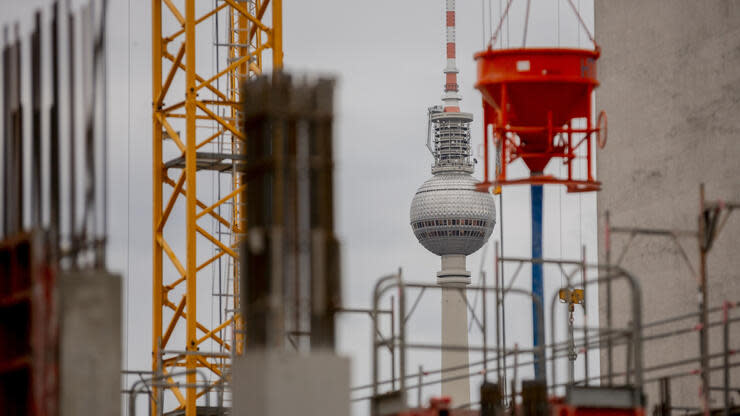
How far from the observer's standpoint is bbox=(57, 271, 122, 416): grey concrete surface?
18.0 meters

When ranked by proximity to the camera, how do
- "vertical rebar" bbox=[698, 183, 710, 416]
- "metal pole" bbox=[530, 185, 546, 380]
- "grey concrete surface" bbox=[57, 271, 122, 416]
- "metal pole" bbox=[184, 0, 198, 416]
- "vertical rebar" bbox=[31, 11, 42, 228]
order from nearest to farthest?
"grey concrete surface" bbox=[57, 271, 122, 416] < "vertical rebar" bbox=[31, 11, 42, 228] < "vertical rebar" bbox=[698, 183, 710, 416] < "metal pole" bbox=[530, 185, 546, 380] < "metal pole" bbox=[184, 0, 198, 416]

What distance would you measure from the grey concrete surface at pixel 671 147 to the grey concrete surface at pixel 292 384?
14.6 meters

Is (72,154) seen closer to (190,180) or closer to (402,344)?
(402,344)

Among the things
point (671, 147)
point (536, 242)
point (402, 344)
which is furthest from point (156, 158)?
point (402, 344)

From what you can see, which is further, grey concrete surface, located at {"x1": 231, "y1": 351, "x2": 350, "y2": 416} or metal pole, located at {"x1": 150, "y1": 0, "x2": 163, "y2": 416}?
metal pole, located at {"x1": 150, "y1": 0, "x2": 163, "y2": 416}

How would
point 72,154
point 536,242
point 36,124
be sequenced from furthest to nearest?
1. point 536,242
2. point 36,124
3. point 72,154

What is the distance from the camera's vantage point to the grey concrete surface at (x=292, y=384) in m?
17.2

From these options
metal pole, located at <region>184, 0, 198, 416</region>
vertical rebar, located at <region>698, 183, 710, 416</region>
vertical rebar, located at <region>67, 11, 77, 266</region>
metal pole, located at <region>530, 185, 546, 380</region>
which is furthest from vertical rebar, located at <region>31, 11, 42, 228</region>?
metal pole, located at <region>184, 0, 198, 416</region>

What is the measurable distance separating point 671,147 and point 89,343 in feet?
59.5

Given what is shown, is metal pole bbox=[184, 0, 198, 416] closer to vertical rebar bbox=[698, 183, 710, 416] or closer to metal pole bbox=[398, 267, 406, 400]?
metal pole bbox=[398, 267, 406, 400]

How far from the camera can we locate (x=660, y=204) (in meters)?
33.6

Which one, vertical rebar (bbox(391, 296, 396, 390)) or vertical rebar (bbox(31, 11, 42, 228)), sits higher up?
vertical rebar (bbox(31, 11, 42, 228))

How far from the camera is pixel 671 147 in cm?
3347

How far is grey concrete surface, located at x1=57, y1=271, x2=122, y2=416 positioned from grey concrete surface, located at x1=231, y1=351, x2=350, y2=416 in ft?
4.84
